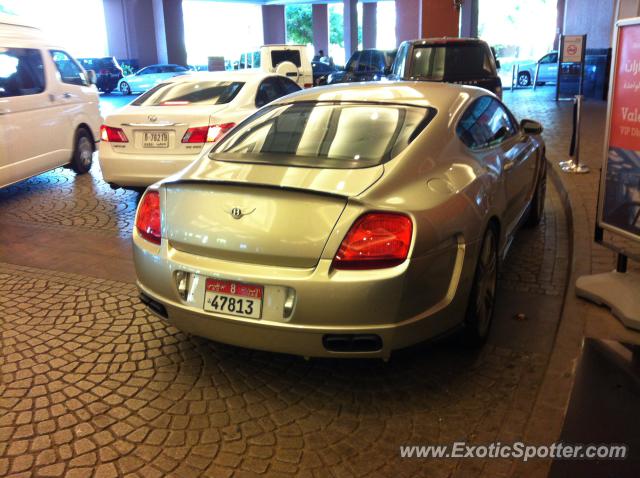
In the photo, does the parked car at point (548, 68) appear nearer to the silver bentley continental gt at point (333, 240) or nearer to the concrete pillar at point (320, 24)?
the silver bentley continental gt at point (333, 240)

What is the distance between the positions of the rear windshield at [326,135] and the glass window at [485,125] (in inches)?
12.8

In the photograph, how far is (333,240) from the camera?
2.92 metres

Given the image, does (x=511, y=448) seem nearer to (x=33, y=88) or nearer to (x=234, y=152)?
(x=234, y=152)

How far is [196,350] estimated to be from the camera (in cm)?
380

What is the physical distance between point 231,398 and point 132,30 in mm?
35053

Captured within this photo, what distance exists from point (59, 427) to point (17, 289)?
2.27 metres

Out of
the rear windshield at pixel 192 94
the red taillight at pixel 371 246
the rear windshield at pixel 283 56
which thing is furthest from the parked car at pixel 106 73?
the red taillight at pixel 371 246

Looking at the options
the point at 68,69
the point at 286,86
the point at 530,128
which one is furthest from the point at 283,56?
the point at 530,128

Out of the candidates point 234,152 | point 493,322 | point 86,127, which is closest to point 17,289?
point 234,152

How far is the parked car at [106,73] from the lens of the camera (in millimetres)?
28234

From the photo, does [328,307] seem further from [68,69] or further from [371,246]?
[68,69]

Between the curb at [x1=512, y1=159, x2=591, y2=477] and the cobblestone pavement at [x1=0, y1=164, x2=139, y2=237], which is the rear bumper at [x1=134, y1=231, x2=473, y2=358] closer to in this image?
the curb at [x1=512, y1=159, x2=591, y2=477]

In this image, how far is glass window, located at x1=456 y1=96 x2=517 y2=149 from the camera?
4043mm

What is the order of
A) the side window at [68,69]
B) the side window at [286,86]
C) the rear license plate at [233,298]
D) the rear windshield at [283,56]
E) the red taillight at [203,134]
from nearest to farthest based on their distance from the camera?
the rear license plate at [233,298]
the red taillight at [203,134]
the side window at [286,86]
the side window at [68,69]
the rear windshield at [283,56]
